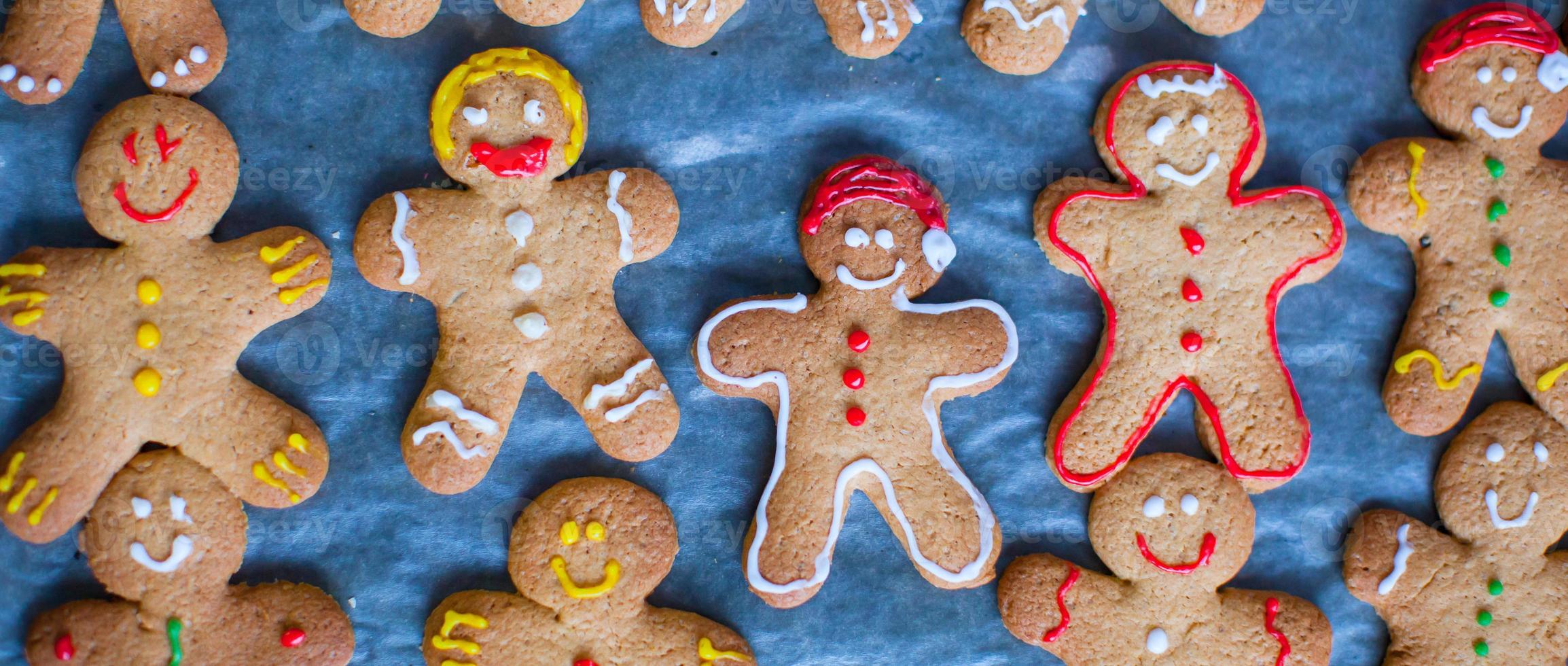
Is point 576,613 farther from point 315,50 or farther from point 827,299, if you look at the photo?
point 315,50

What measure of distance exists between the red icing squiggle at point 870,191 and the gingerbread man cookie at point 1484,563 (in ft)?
5.30

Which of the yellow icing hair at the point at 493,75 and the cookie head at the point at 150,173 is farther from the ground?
the yellow icing hair at the point at 493,75

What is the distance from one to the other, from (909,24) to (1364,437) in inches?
72.5

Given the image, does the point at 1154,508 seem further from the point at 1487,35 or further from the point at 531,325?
the point at 531,325

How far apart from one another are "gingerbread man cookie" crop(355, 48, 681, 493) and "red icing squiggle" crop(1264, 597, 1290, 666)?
1.79 metres

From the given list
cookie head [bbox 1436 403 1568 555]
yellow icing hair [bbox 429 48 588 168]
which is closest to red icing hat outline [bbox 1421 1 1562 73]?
cookie head [bbox 1436 403 1568 555]

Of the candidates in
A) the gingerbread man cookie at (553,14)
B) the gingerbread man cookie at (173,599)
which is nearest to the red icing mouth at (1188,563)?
the gingerbread man cookie at (553,14)

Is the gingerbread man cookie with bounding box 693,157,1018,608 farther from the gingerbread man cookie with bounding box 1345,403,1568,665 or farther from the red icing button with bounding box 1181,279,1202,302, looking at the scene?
the gingerbread man cookie with bounding box 1345,403,1568,665

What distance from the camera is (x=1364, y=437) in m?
3.07

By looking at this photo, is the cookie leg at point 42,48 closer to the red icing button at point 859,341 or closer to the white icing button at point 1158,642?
the red icing button at point 859,341

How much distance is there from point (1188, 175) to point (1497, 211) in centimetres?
93

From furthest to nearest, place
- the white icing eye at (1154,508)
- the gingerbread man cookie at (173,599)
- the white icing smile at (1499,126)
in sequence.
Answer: the white icing smile at (1499,126) < the white icing eye at (1154,508) < the gingerbread man cookie at (173,599)

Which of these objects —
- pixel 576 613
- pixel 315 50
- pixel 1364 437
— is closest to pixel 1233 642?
pixel 1364 437

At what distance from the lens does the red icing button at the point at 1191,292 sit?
289 cm
